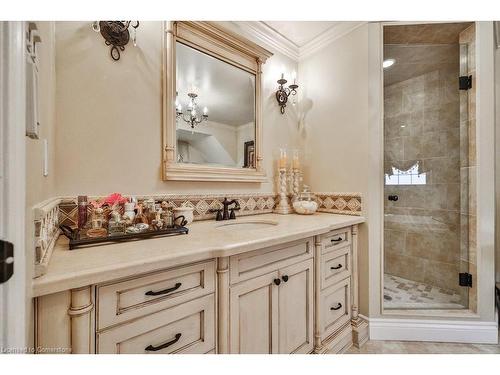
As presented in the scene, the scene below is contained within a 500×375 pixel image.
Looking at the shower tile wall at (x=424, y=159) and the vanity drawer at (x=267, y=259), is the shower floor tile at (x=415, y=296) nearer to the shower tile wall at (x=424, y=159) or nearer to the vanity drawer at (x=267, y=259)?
the shower tile wall at (x=424, y=159)

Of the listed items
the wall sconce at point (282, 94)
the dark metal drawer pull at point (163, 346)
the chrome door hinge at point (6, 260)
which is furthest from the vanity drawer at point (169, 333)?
the wall sconce at point (282, 94)

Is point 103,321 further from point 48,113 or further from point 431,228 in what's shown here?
point 431,228

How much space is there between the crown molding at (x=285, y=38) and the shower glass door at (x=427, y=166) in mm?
338

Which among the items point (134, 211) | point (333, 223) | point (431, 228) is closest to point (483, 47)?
point (431, 228)

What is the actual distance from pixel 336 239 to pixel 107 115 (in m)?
1.55

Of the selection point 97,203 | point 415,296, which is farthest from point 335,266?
point 97,203

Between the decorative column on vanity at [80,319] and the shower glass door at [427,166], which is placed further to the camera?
the shower glass door at [427,166]

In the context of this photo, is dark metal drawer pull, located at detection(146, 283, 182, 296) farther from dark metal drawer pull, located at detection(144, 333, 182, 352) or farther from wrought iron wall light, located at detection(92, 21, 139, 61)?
wrought iron wall light, located at detection(92, 21, 139, 61)

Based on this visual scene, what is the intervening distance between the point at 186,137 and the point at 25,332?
119 centimetres

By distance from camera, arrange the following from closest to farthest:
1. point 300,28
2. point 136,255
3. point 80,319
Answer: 1. point 80,319
2. point 136,255
3. point 300,28

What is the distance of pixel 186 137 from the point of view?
4.86 feet

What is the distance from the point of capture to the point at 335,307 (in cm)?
147

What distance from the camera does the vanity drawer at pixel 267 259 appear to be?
3.15ft

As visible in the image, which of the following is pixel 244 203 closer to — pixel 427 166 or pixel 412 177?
pixel 412 177
